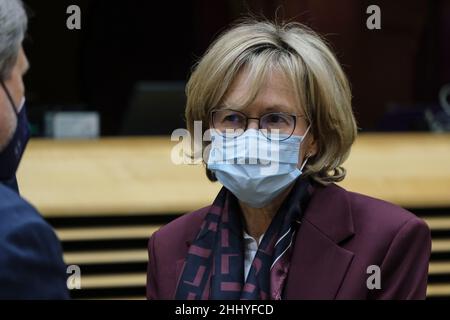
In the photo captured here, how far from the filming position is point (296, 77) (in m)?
1.82

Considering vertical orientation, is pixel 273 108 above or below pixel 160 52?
above

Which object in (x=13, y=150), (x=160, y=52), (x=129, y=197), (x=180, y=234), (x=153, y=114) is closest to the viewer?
(x=13, y=150)

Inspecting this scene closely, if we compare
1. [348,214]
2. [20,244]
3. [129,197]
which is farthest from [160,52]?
[20,244]

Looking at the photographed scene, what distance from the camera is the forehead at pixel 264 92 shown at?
5.95ft

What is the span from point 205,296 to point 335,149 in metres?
0.40

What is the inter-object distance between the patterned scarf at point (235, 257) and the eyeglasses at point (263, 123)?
0.37 ft

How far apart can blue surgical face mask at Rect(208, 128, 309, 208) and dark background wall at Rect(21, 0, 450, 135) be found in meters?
3.82

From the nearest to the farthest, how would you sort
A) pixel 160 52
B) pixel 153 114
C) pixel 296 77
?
pixel 296 77 < pixel 153 114 < pixel 160 52

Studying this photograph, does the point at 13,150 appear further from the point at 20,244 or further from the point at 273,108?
the point at 273,108

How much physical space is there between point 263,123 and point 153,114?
112 inches

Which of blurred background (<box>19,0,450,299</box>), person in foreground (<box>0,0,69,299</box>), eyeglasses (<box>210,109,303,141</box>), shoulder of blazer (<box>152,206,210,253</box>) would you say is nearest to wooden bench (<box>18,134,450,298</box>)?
blurred background (<box>19,0,450,299</box>)

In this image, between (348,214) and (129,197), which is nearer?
(348,214)
